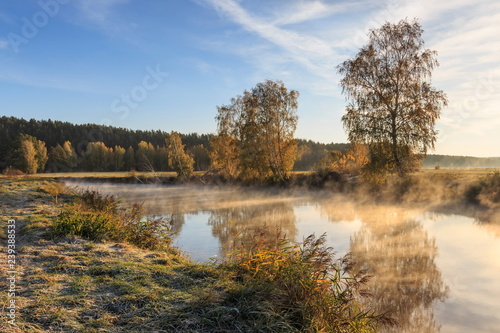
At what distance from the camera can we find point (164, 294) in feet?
14.3

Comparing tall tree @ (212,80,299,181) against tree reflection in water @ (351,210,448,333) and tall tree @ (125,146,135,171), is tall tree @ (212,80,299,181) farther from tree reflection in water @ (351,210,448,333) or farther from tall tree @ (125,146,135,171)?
Answer: tall tree @ (125,146,135,171)

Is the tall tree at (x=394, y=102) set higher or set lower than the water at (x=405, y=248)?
higher

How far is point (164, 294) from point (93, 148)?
10240 centimetres

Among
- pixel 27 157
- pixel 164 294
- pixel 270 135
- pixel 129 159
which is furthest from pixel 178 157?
pixel 129 159

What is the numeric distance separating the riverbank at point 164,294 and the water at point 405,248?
1106 millimetres

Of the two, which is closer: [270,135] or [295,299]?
[295,299]

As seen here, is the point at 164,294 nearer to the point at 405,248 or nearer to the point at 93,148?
the point at 405,248

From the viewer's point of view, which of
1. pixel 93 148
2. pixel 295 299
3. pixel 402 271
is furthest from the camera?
pixel 93 148

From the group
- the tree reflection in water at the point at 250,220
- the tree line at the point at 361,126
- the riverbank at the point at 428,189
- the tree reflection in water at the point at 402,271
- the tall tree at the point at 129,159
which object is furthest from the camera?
the tall tree at the point at 129,159

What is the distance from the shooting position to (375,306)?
554 cm

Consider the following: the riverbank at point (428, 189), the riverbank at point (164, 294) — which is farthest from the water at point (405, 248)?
the riverbank at point (428, 189)

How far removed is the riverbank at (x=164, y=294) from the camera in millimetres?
3541

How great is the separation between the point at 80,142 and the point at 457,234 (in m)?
117

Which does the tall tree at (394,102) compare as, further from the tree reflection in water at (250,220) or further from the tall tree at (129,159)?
the tall tree at (129,159)
